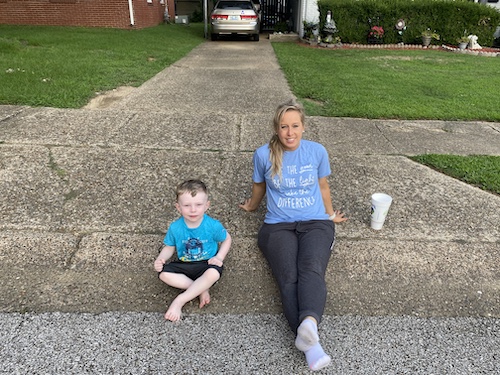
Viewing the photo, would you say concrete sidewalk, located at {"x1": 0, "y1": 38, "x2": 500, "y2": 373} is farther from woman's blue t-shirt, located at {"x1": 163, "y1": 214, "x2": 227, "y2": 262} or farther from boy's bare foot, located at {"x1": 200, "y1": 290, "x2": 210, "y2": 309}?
woman's blue t-shirt, located at {"x1": 163, "y1": 214, "x2": 227, "y2": 262}

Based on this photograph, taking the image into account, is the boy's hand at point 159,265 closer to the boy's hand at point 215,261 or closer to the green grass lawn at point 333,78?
the boy's hand at point 215,261

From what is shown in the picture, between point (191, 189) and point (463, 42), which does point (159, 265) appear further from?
point (463, 42)

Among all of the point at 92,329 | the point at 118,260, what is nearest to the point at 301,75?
the point at 118,260

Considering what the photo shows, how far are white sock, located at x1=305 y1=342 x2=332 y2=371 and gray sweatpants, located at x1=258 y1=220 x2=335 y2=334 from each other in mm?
152

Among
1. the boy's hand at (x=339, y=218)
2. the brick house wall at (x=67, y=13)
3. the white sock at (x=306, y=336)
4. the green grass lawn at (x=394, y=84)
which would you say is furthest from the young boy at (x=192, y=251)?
the brick house wall at (x=67, y=13)

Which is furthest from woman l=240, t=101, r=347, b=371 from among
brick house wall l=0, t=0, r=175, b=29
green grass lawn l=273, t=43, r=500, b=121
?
brick house wall l=0, t=0, r=175, b=29

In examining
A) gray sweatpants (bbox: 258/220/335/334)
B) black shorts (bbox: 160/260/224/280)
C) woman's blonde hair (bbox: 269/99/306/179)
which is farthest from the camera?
woman's blonde hair (bbox: 269/99/306/179)

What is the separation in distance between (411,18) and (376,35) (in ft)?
4.79

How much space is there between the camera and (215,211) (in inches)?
129

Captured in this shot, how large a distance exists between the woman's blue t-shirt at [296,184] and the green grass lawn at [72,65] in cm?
365

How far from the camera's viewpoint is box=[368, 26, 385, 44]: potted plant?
13.7 meters

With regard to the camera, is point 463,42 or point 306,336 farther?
point 463,42

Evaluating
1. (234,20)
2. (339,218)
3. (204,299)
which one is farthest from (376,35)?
(204,299)

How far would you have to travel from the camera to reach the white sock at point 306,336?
187 centimetres
